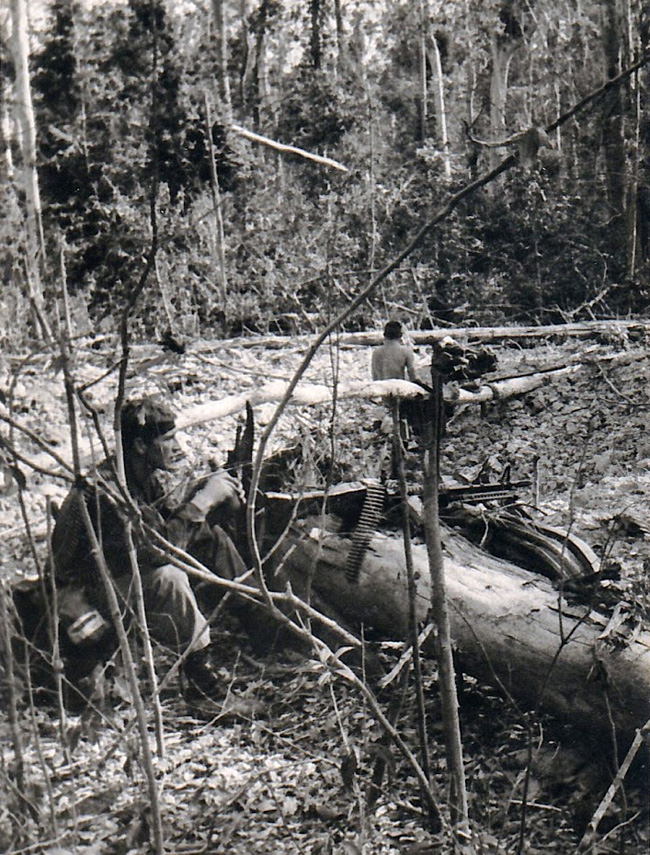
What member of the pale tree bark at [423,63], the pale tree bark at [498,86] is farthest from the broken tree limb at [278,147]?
the pale tree bark at [423,63]

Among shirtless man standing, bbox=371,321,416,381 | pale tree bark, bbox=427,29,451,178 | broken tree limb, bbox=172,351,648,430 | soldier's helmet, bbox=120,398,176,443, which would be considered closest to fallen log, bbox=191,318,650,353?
broken tree limb, bbox=172,351,648,430

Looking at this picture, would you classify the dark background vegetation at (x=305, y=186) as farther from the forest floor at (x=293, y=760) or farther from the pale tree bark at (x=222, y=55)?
the forest floor at (x=293, y=760)

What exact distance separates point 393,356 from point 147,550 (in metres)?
3.69

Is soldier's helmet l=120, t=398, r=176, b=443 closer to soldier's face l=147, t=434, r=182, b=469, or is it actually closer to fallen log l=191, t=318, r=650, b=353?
soldier's face l=147, t=434, r=182, b=469

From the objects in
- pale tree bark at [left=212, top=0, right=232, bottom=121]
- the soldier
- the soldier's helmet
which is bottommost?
the soldier

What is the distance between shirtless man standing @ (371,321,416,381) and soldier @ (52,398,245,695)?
9.33 ft

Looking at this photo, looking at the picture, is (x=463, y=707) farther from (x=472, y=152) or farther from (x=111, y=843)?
(x=472, y=152)

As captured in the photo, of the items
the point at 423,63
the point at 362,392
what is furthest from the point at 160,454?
the point at 423,63

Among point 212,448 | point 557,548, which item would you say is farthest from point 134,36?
point 557,548

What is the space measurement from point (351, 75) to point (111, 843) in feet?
63.2

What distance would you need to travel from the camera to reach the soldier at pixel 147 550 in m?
3.50

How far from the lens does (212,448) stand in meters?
6.60

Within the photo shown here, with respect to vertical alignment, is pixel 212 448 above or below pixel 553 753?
above

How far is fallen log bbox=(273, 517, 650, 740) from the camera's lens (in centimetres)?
310
